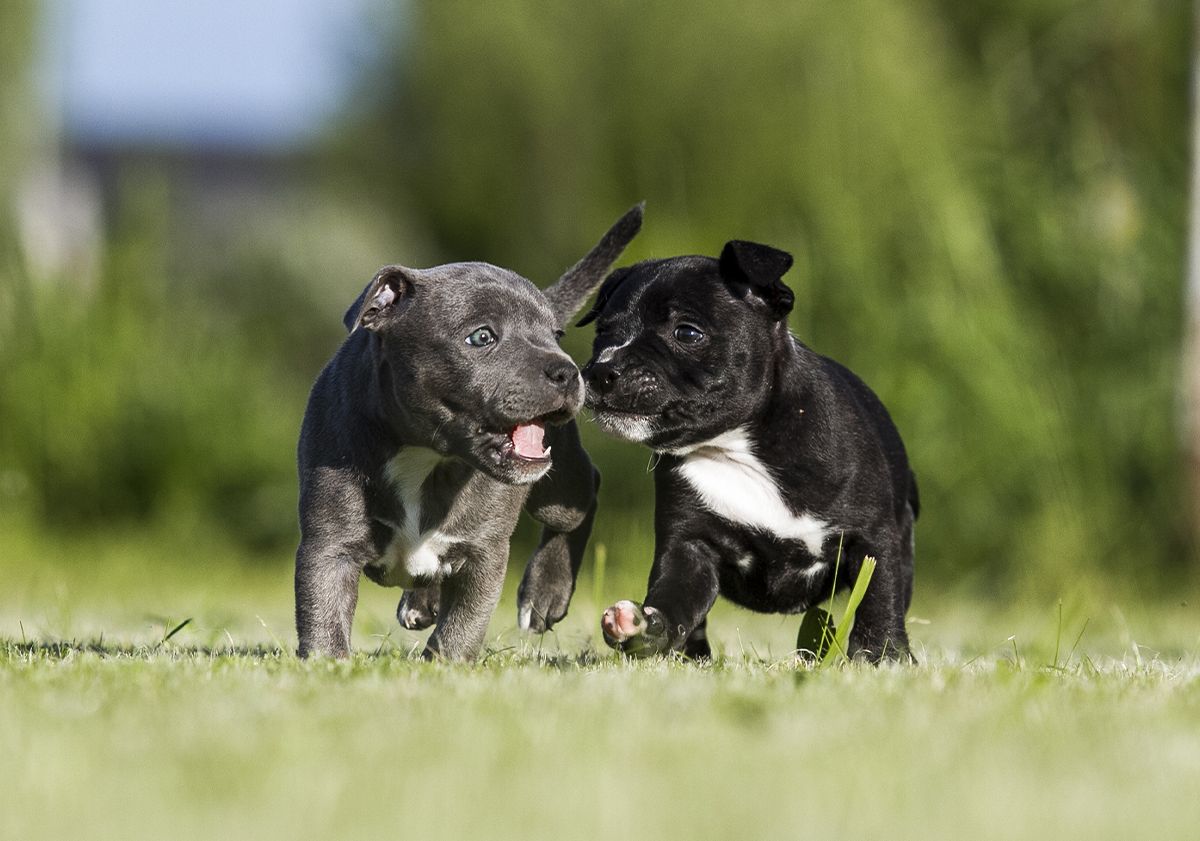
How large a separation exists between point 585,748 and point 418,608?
9.00ft

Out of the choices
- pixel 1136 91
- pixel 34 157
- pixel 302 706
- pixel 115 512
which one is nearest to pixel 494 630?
pixel 302 706

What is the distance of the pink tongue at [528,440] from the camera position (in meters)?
4.43

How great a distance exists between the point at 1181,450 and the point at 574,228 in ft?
32.4

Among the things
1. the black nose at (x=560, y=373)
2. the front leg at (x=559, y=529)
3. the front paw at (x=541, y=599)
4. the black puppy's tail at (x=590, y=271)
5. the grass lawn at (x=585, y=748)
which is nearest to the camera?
the grass lawn at (x=585, y=748)

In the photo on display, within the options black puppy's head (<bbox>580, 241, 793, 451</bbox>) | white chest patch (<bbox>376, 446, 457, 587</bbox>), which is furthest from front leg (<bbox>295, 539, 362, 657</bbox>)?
black puppy's head (<bbox>580, 241, 793, 451</bbox>)

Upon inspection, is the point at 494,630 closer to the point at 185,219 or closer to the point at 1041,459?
the point at 1041,459

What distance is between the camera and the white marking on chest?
4.65m

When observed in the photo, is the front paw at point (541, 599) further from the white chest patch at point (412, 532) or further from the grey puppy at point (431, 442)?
the white chest patch at point (412, 532)

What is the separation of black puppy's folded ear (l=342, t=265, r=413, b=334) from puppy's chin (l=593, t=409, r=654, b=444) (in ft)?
2.18

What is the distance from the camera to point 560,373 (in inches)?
173

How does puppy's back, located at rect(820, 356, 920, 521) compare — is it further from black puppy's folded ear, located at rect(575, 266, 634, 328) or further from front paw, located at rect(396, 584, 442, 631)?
front paw, located at rect(396, 584, 442, 631)

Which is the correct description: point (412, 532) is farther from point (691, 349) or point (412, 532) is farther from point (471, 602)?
point (691, 349)

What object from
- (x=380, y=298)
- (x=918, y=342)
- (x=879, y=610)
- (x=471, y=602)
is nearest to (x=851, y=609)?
(x=879, y=610)

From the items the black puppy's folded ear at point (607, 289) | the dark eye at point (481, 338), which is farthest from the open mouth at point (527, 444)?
the black puppy's folded ear at point (607, 289)
